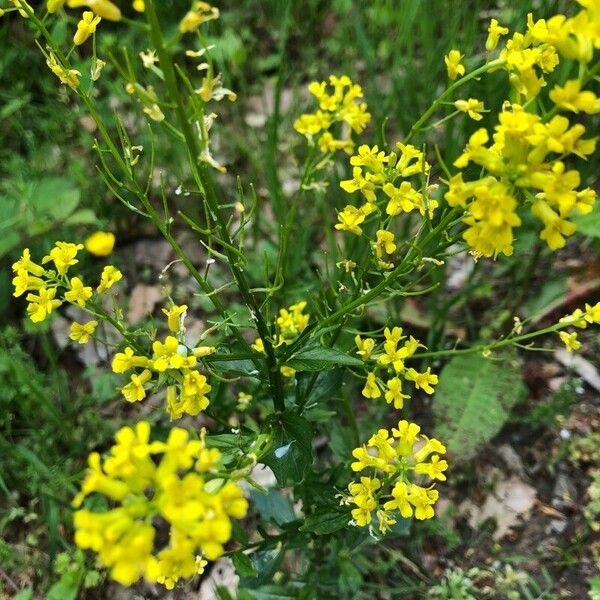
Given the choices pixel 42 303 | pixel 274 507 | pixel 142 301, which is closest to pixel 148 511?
pixel 42 303

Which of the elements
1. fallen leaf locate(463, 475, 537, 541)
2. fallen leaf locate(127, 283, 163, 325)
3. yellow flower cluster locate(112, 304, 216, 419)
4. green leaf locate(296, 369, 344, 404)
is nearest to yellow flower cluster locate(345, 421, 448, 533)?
green leaf locate(296, 369, 344, 404)

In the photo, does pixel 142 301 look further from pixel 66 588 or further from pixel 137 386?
pixel 137 386

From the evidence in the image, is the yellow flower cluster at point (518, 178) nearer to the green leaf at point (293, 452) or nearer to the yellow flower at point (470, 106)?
the yellow flower at point (470, 106)

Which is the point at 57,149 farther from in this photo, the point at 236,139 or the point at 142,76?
the point at 236,139

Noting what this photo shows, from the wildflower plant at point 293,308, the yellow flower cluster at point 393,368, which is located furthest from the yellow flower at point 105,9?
the yellow flower cluster at point 393,368

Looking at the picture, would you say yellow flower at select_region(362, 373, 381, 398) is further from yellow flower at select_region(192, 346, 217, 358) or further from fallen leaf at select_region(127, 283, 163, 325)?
fallen leaf at select_region(127, 283, 163, 325)
